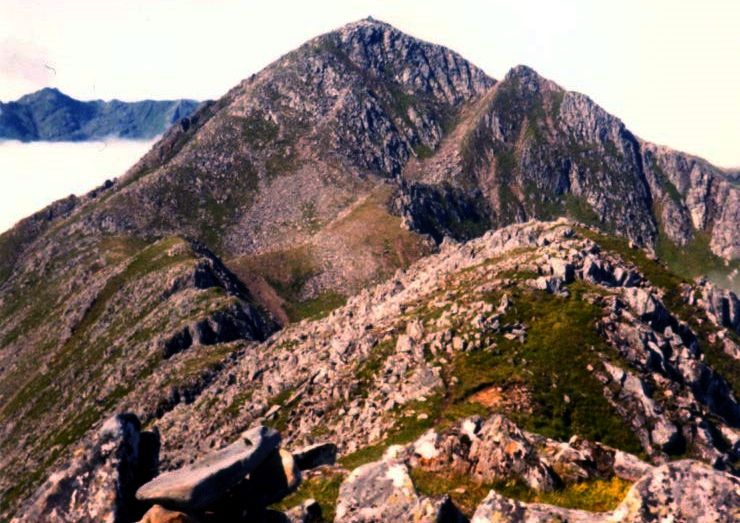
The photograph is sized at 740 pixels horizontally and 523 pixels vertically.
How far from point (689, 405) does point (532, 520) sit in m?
59.5

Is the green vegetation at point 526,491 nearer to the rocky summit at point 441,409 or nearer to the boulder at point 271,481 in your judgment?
the rocky summit at point 441,409

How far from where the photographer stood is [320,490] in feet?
99.6

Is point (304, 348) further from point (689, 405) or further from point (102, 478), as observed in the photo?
point (102, 478)

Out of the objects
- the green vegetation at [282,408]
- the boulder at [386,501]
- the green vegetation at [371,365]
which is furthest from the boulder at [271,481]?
the green vegetation at [282,408]

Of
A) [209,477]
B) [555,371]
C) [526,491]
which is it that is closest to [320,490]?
[526,491]

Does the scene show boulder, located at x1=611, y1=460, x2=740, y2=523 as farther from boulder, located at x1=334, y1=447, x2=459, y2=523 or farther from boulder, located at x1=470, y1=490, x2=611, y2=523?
boulder, located at x1=334, y1=447, x2=459, y2=523

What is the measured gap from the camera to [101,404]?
17075 cm

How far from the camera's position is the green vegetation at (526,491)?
21562 millimetres

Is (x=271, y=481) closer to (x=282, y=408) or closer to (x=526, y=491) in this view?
(x=526, y=491)

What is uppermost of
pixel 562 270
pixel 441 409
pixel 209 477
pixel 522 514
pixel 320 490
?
pixel 209 477

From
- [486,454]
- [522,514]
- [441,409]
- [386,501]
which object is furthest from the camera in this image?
[441,409]

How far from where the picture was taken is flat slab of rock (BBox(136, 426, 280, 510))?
17812 millimetres

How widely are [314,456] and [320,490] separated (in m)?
1.90

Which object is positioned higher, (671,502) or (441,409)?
(671,502)
